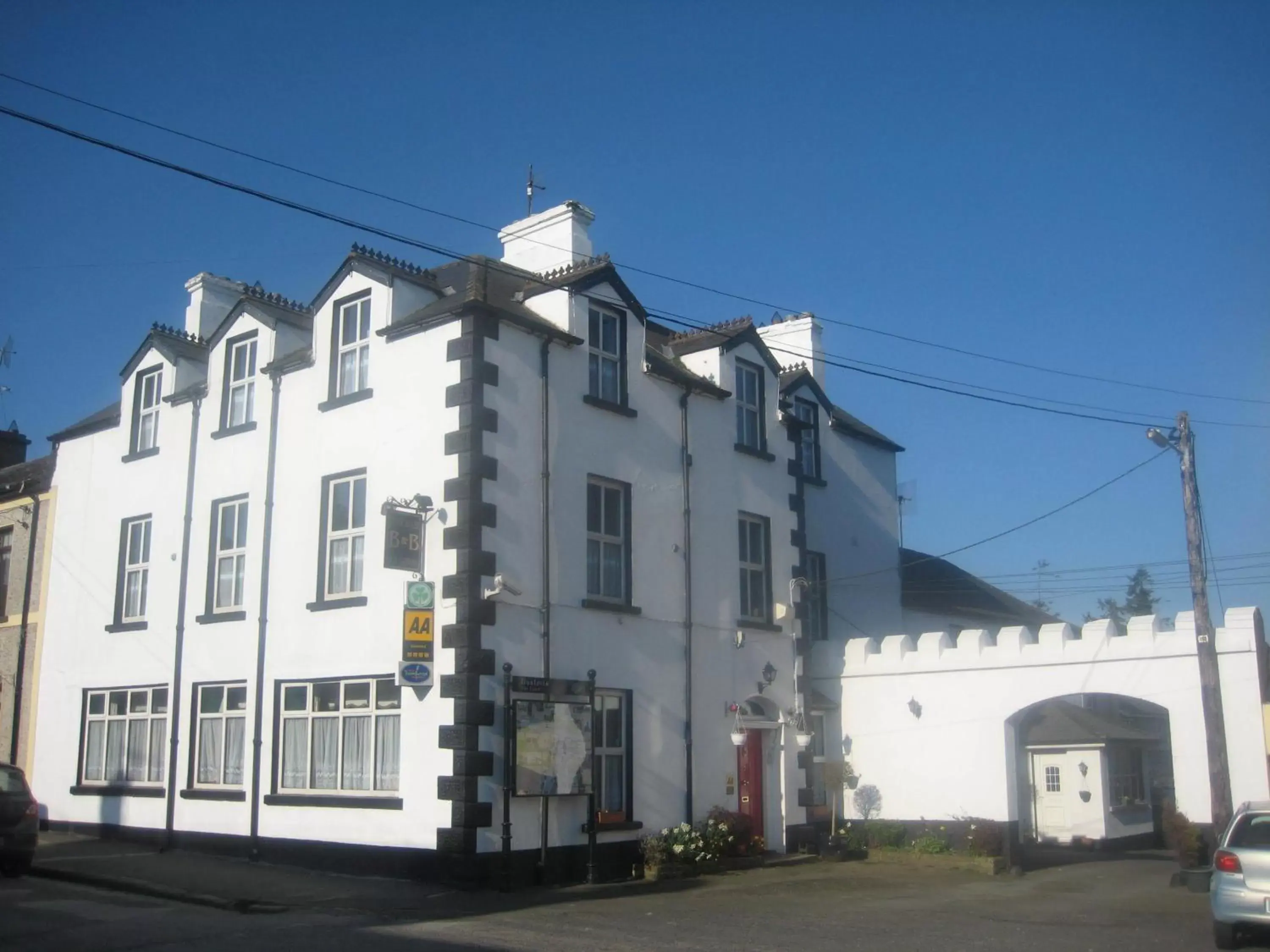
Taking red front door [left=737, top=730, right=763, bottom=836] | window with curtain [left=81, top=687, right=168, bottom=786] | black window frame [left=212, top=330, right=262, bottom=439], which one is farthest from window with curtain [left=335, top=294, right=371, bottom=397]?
red front door [left=737, top=730, right=763, bottom=836]

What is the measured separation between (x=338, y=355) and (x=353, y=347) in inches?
12.5

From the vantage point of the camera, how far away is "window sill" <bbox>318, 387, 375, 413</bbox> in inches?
788

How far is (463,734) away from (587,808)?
2.74 m

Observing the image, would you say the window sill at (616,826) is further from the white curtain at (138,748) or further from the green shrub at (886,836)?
the white curtain at (138,748)

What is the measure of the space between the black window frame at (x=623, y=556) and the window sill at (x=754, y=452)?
3.34 meters

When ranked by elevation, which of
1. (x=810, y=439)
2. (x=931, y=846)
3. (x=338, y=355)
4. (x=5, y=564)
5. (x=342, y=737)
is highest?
(x=810, y=439)

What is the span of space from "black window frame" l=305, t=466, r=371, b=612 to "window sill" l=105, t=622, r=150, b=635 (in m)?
4.88

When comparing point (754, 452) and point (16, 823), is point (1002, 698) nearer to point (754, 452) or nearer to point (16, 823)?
point (754, 452)

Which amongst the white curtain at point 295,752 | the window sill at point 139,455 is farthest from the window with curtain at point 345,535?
A: the window sill at point 139,455

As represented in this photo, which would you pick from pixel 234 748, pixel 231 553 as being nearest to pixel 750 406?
pixel 231 553

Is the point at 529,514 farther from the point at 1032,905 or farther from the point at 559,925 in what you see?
the point at 1032,905

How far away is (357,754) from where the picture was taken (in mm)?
18875

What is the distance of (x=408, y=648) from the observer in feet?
58.3

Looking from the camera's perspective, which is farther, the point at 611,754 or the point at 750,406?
the point at 750,406
